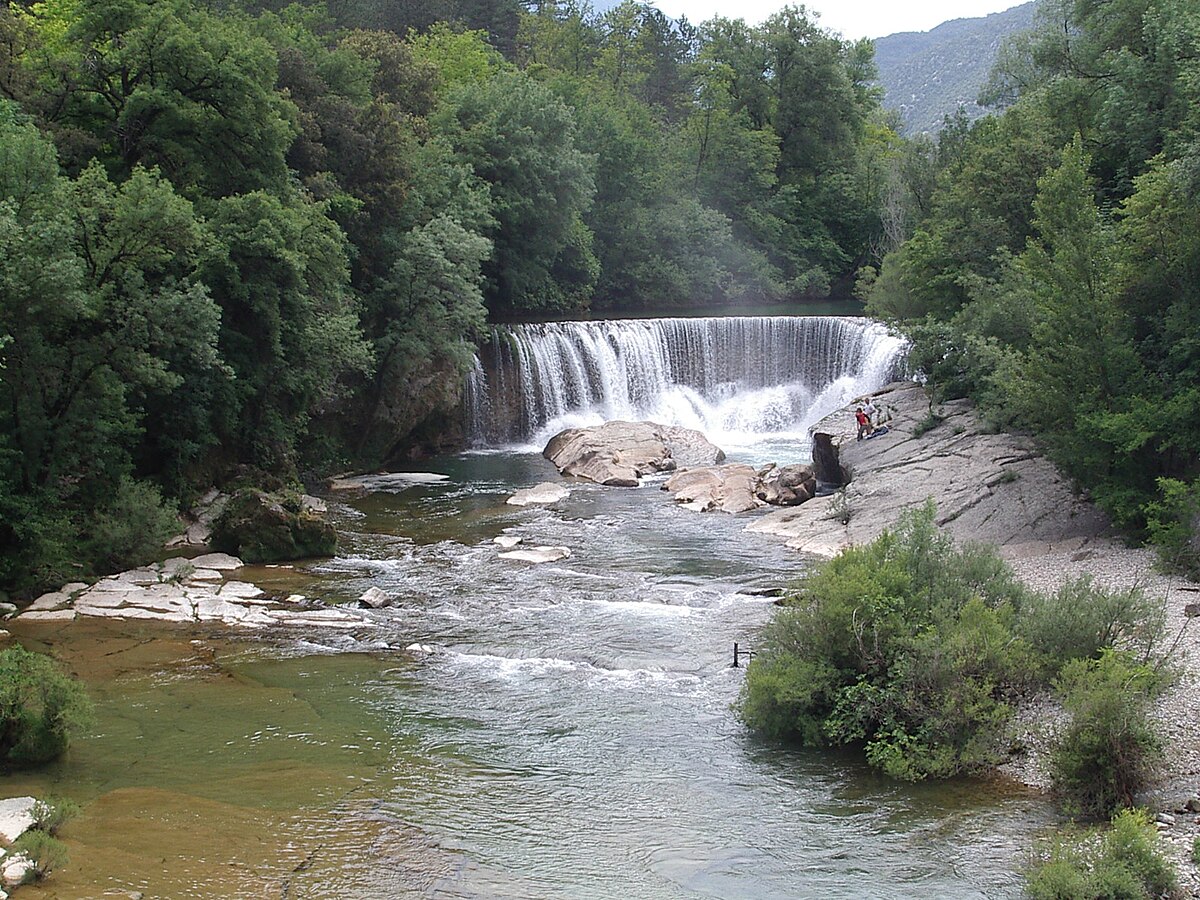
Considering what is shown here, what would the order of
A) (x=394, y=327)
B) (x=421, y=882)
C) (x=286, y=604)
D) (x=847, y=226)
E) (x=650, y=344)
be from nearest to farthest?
(x=421, y=882)
(x=286, y=604)
(x=394, y=327)
(x=650, y=344)
(x=847, y=226)

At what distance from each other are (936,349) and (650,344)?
14.4 m

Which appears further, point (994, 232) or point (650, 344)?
point (650, 344)

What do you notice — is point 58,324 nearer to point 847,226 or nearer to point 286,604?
point 286,604

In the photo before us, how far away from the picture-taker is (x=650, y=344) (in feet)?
128

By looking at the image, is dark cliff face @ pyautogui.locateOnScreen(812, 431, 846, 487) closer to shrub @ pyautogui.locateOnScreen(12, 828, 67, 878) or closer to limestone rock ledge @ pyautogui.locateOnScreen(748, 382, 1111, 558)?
limestone rock ledge @ pyautogui.locateOnScreen(748, 382, 1111, 558)

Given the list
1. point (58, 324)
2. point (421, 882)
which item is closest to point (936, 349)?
point (58, 324)

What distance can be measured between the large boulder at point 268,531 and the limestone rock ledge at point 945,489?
8699mm

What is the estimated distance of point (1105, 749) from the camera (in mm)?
9898

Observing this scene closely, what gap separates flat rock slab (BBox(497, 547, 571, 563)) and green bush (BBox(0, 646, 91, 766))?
33.2ft

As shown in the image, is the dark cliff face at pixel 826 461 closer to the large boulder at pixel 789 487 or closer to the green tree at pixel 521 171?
the large boulder at pixel 789 487

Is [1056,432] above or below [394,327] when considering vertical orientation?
below

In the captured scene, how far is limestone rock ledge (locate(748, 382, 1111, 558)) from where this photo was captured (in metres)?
19.0

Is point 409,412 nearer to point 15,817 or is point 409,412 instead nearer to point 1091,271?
point 1091,271

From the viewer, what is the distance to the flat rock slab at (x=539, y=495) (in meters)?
25.9
